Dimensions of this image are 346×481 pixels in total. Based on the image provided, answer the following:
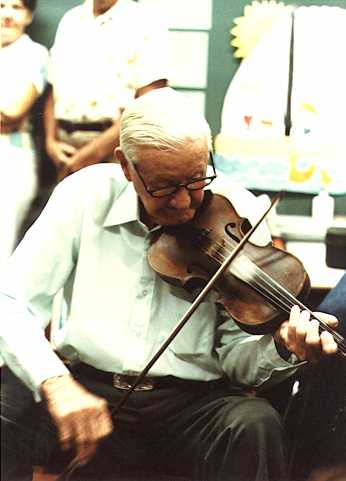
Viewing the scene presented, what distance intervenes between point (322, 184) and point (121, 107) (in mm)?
343

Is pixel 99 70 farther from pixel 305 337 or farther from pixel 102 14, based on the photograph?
pixel 305 337

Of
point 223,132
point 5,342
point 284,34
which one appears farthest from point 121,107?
point 5,342

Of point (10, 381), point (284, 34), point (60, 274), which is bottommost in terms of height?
point (10, 381)

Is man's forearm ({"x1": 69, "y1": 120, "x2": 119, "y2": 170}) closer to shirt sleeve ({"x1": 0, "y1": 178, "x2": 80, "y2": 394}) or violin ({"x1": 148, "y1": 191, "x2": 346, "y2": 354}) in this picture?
shirt sleeve ({"x1": 0, "y1": 178, "x2": 80, "y2": 394})

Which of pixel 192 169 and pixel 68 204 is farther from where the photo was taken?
pixel 68 204

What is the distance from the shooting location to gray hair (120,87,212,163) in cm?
116

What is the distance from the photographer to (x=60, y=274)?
128cm

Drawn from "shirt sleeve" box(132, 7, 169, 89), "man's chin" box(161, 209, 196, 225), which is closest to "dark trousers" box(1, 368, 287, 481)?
"man's chin" box(161, 209, 196, 225)

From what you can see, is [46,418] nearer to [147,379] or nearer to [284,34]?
[147,379]

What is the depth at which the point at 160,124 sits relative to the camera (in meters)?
1.17

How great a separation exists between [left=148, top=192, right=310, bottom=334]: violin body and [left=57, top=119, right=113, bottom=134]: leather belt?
20 centimetres

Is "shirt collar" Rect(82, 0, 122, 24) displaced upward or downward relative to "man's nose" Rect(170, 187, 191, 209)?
upward

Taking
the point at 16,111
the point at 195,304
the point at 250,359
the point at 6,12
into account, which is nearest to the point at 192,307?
the point at 195,304

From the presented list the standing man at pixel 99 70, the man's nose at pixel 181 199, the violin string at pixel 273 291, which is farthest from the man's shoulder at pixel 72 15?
the violin string at pixel 273 291
